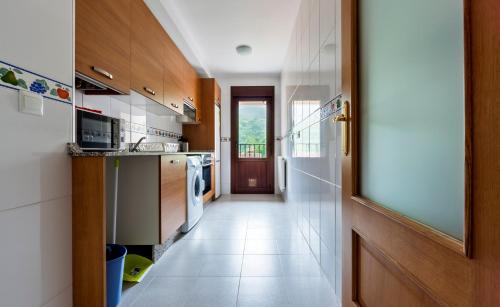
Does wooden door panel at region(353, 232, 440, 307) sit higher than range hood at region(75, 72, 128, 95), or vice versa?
range hood at region(75, 72, 128, 95)

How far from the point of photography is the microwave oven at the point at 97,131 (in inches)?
62.4

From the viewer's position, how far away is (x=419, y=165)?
2.09ft

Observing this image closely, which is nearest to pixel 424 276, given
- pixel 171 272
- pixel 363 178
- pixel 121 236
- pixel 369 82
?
pixel 363 178

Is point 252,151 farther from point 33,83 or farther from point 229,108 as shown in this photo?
point 33,83

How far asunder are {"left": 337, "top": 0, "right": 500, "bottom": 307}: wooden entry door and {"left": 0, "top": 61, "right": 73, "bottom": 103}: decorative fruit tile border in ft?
3.88

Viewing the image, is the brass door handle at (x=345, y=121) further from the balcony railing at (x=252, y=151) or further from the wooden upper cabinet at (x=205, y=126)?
the balcony railing at (x=252, y=151)

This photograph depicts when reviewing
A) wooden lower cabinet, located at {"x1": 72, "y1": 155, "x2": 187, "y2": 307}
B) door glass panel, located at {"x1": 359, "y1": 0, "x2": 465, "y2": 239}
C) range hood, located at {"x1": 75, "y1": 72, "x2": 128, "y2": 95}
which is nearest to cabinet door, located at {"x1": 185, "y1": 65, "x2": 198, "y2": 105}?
wooden lower cabinet, located at {"x1": 72, "y1": 155, "x2": 187, "y2": 307}

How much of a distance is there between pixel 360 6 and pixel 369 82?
0.93 ft

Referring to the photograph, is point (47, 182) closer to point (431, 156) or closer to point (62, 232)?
point (62, 232)

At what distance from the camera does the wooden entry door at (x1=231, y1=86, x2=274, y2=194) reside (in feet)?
17.1

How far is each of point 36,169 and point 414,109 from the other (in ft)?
4.24

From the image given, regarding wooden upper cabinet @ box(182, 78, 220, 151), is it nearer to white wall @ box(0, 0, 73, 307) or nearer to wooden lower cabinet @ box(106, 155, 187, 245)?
wooden lower cabinet @ box(106, 155, 187, 245)

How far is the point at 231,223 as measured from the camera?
3.04 metres

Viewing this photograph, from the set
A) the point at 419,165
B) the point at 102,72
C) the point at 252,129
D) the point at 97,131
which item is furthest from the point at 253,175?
the point at 419,165
